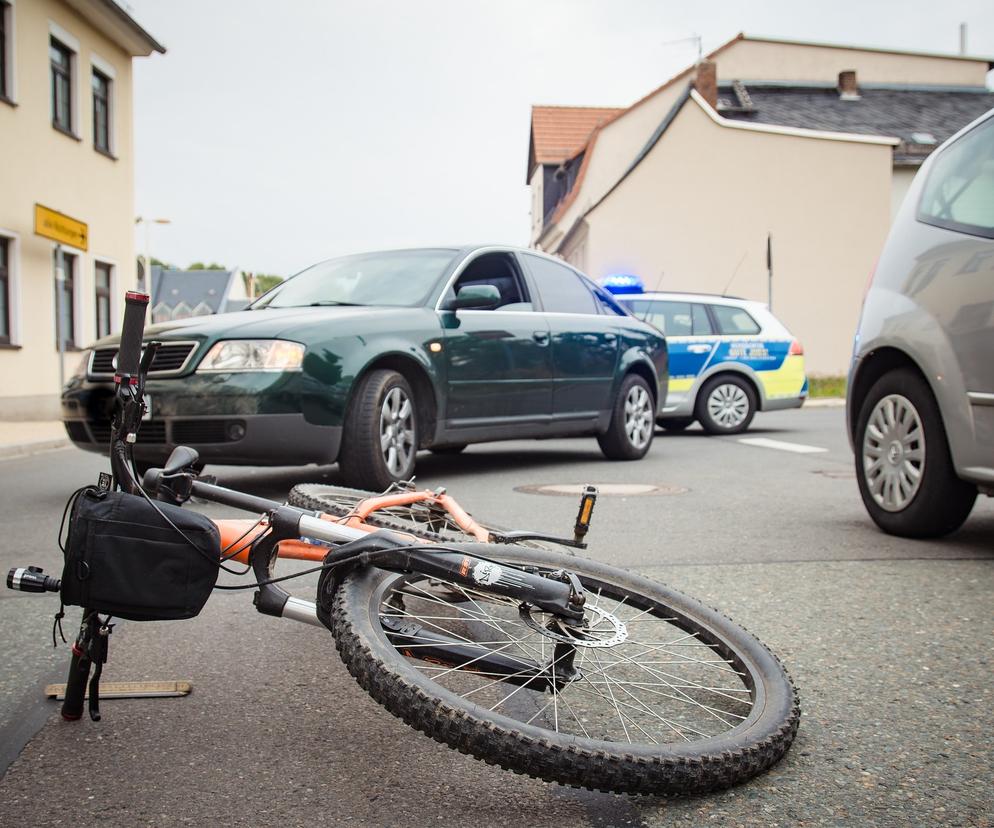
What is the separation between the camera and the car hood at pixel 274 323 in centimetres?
661

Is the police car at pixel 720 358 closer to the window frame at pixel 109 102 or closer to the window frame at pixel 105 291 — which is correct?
the window frame at pixel 105 291

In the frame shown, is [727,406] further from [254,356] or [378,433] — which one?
[254,356]

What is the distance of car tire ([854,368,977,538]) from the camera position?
16.8 feet

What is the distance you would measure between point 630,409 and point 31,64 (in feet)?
46.0

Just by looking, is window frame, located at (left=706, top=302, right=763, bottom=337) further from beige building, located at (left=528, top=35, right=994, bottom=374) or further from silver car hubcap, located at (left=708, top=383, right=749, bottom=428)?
beige building, located at (left=528, top=35, right=994, bottom=374)

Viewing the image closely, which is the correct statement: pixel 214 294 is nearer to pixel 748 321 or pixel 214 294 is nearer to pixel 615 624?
pixel 748 321

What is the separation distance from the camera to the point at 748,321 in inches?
563

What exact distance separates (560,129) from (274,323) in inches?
1686

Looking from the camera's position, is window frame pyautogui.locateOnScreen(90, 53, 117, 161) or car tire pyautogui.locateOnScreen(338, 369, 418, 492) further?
window frame pyautogui.locateOnScreen(90, 53, 117, 161)

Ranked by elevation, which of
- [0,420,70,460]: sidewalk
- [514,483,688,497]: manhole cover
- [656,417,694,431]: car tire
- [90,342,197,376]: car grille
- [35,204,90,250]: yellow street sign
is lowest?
[0,420,70,460]: sidewalk

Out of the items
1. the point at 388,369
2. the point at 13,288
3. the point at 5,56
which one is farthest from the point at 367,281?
the point at 5,56

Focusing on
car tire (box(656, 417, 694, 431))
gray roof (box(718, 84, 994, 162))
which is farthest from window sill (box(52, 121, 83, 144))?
gray roof (box(718, 84, 994, 162))

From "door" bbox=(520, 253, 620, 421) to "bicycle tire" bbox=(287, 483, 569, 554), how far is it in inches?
194

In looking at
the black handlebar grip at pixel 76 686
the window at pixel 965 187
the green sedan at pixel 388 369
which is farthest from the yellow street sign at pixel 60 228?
the black handlebar grip at pixel 76 686
